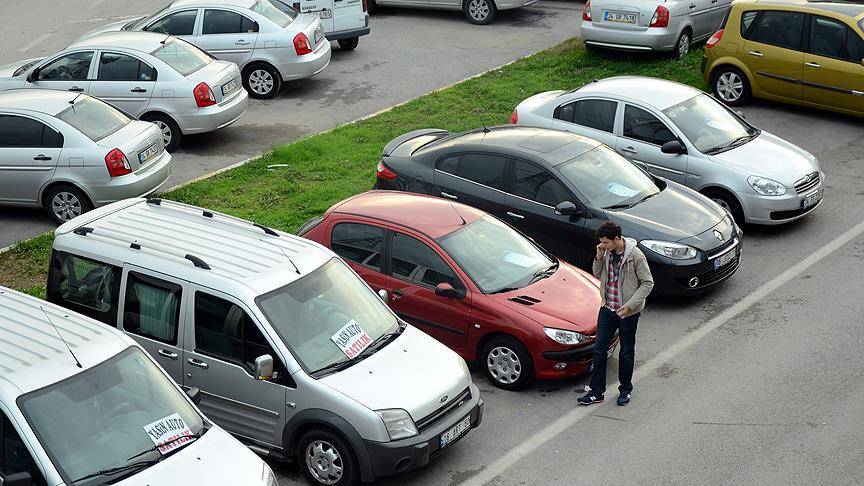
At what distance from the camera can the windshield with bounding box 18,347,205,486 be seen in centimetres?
732

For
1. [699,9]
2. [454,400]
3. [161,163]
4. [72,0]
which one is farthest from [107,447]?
[72,0]

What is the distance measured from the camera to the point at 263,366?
28.1ft

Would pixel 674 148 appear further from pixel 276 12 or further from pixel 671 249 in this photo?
pixel 276 12

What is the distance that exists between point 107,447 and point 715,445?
4.89 meters

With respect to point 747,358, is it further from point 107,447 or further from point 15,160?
point 15,160

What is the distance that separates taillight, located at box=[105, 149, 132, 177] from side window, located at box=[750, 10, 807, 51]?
9.91m

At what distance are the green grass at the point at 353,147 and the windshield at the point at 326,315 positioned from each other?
14.1 feet

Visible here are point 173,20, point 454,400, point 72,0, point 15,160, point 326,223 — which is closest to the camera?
point 454,400

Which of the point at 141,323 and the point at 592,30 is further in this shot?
the point at 592,30

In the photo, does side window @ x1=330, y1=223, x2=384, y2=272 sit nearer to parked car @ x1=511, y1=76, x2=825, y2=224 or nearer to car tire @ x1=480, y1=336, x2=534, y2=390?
car tire @ x1=480, y1=336, x2=534, y2=390

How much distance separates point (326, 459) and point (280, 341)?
3.32ft

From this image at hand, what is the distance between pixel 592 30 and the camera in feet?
65.3

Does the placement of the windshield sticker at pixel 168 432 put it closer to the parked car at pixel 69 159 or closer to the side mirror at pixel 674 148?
the parked car at pixel 69 159

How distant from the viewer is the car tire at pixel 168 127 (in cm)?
1680
